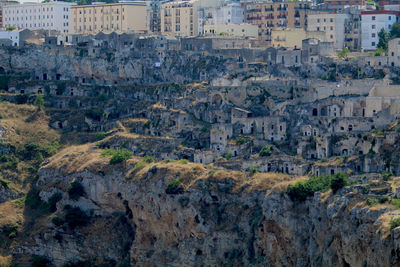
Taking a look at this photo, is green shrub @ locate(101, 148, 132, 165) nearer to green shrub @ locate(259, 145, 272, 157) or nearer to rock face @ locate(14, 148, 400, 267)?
rock face @ locate(14, 148, 400, 267)

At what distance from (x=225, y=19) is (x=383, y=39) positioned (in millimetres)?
19743

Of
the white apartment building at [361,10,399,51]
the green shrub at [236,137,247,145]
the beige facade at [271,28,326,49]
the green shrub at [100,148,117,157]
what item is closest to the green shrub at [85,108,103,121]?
the green shrub at [100,148,117,157]

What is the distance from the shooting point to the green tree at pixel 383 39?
102 metres

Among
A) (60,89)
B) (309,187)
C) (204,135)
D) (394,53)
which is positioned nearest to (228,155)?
(204,135)

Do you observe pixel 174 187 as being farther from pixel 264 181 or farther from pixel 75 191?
pixel 75 191

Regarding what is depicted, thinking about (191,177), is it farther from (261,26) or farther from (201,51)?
(261,26)

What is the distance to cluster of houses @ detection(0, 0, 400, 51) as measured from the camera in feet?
345

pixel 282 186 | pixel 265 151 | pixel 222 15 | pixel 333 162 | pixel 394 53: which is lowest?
pixel 282 186

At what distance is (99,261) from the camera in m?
90.5

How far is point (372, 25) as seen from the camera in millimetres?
104562

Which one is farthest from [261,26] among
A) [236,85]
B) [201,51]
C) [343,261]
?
[343,261]

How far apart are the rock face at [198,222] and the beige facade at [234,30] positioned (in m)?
20.9

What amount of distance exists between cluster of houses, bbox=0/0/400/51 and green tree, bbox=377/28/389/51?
121 centimetres

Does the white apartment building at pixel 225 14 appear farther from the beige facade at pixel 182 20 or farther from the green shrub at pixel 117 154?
the green shrub at pixel 117 154
